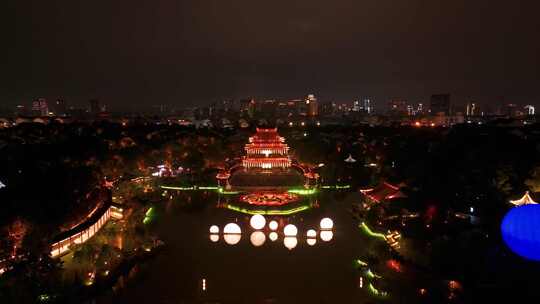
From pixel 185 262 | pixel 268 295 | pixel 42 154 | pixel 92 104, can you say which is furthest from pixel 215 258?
pixel 92 104

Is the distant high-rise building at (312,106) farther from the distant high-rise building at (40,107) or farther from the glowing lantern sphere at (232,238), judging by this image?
the glowing lantern sphere at (232,238)

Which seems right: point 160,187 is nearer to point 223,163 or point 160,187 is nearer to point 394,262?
point 223,163

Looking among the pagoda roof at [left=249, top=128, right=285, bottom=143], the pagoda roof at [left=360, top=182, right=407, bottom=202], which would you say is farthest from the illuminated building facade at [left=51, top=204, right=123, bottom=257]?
the pagoda roof at [left=249, top=128, right=285, bottom=143]

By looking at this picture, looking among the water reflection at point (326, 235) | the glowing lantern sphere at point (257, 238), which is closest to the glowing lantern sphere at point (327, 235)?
the water reflection at point (326, 235)

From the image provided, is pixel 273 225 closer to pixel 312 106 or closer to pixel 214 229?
pixel 214 229

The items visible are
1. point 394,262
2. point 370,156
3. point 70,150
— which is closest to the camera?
point 394,262

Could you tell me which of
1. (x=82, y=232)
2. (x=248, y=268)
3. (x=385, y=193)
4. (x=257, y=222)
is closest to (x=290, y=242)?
(x=257, y=222)
